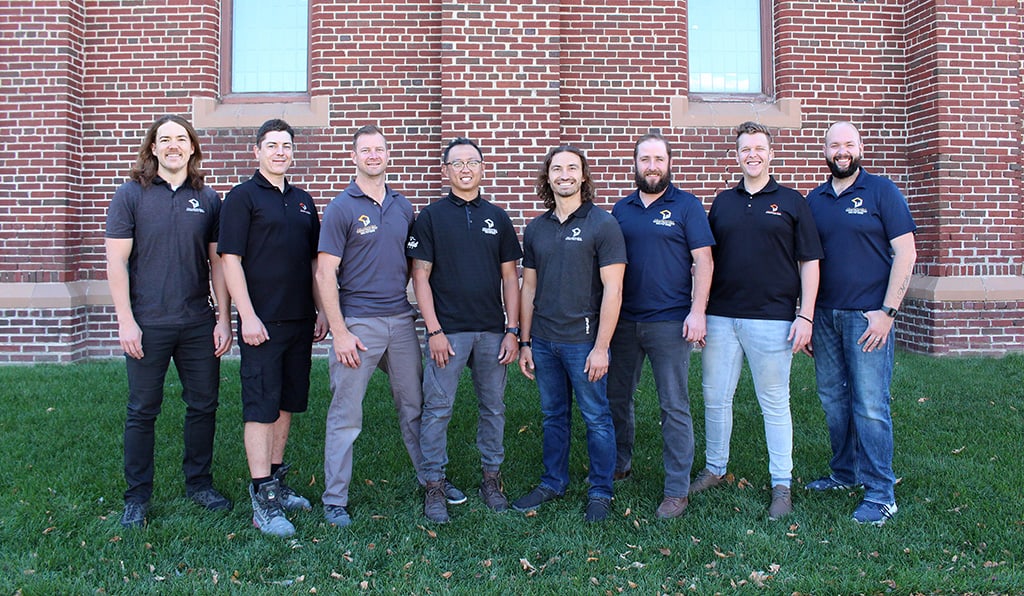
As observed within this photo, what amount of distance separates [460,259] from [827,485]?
2.55 metres

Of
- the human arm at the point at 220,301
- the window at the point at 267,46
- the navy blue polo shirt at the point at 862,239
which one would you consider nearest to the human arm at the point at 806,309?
the navy blue polo shirt at the point at 862,239

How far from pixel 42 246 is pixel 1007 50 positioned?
10.4 metres

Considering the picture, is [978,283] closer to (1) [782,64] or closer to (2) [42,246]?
(1) [782,64]

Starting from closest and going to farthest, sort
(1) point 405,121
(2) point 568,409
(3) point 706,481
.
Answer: (2) point 568,409
(3) point 706,481
(1) point 405,121

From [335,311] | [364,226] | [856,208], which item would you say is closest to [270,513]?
[335,311]

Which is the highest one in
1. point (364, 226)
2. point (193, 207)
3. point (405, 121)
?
point (405, 121)

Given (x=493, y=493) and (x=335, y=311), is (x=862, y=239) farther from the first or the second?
(x=335, y=311)

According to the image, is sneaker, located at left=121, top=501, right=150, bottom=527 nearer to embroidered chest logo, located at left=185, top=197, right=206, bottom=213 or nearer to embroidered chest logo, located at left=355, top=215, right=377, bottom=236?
Answer: embroidered chest logo, located at left=185, top=197, right=206, bottom=213

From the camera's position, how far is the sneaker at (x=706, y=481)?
4270 millimetres

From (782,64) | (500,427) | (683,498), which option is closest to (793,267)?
(683,498)

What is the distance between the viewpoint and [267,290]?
3.80 metres

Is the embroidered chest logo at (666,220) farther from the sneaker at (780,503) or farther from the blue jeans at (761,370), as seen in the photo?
the sneaker at (780,503)

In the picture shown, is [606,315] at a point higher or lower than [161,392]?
higher

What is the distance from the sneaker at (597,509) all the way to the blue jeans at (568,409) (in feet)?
0.09
